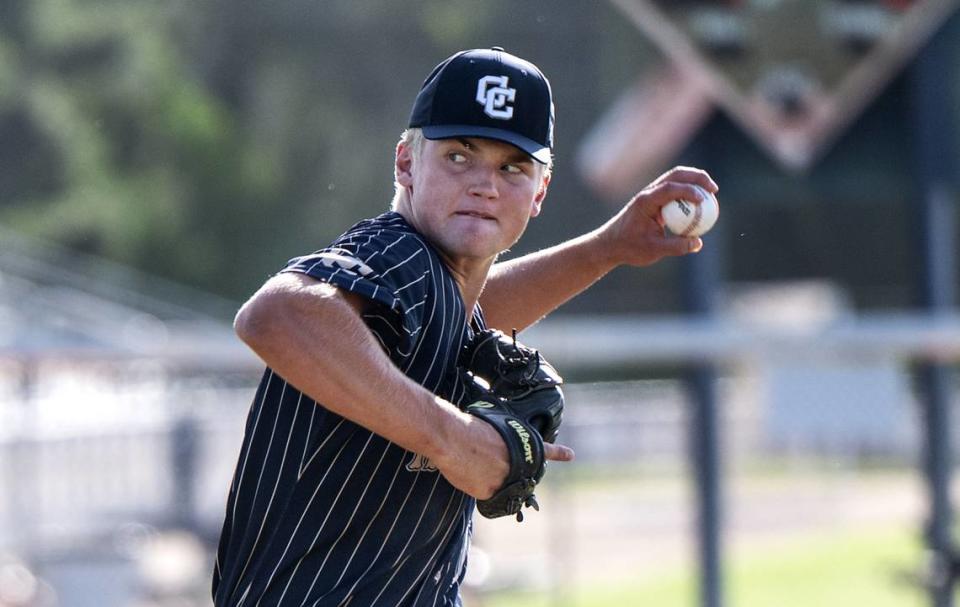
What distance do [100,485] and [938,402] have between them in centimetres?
526

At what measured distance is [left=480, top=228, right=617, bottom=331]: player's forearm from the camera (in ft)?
10.1

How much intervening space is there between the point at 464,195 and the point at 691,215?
60 centimetres

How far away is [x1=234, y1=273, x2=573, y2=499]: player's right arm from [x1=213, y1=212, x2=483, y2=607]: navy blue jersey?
0.13m

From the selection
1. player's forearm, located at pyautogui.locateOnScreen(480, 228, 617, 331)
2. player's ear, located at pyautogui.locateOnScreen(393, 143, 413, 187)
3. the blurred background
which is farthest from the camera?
the blurred background

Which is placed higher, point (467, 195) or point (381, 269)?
point (467, 195)

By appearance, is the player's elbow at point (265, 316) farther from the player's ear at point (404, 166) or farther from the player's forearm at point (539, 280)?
the player's forearm at point (539, 280)

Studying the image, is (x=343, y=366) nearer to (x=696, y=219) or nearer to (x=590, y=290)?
(x=696, y=219)

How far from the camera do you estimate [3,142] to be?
17359mm

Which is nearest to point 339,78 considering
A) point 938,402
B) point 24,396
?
point 24,396

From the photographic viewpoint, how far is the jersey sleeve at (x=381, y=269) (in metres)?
2.11

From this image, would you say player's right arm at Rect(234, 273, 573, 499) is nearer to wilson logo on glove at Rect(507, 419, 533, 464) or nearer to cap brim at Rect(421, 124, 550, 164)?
wilson logo on glove at Rect(507, 419, 533, 464)

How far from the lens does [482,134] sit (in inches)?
91.4

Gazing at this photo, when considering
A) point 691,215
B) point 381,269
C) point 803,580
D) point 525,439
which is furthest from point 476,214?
point 803,580

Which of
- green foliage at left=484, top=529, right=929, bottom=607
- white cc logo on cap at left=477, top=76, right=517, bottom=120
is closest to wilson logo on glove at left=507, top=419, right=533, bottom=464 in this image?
white cc logo on cap at left=477, top=76, right=517, bottom=120
